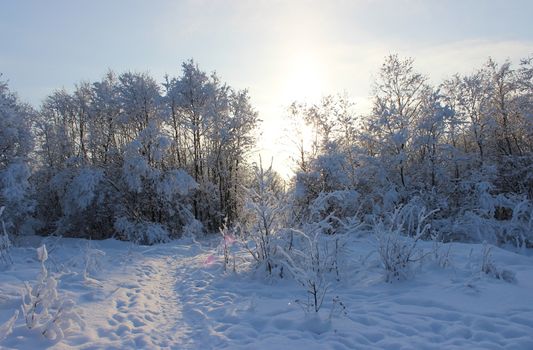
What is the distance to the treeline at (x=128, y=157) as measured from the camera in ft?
69.7

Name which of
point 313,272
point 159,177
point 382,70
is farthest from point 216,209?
point 313,272

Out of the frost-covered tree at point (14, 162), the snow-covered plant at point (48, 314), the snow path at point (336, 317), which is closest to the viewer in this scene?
the snow-covered plant at point (48, 314)

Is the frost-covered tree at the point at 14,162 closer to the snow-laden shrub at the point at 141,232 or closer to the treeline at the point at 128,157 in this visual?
the treeline at the point at 128,157

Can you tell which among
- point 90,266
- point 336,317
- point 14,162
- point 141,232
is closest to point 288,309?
point 336,317

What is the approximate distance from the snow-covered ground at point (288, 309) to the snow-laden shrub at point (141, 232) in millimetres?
12579

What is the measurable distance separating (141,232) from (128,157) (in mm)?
4191

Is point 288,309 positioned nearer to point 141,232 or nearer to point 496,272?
point 496,272

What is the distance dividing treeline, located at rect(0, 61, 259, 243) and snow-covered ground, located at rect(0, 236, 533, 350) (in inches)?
530

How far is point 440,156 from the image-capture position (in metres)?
22.8

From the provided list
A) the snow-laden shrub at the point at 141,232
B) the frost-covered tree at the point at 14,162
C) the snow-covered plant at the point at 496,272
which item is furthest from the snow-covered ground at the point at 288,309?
the snow-laden shrub at the point at 141,232

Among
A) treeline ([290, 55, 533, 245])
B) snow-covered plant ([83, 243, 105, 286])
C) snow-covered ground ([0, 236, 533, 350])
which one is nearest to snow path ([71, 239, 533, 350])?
snow-covered ground ([0, 236, 533, 350])

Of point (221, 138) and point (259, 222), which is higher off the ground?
point (221, 138)

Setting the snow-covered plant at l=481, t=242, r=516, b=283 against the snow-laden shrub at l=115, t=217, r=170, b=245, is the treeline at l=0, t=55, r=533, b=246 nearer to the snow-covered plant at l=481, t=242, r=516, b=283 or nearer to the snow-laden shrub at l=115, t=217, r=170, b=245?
the snow-laden shrub at l=115, t=217, r=170, b=245

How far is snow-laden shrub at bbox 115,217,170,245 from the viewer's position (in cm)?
2125
